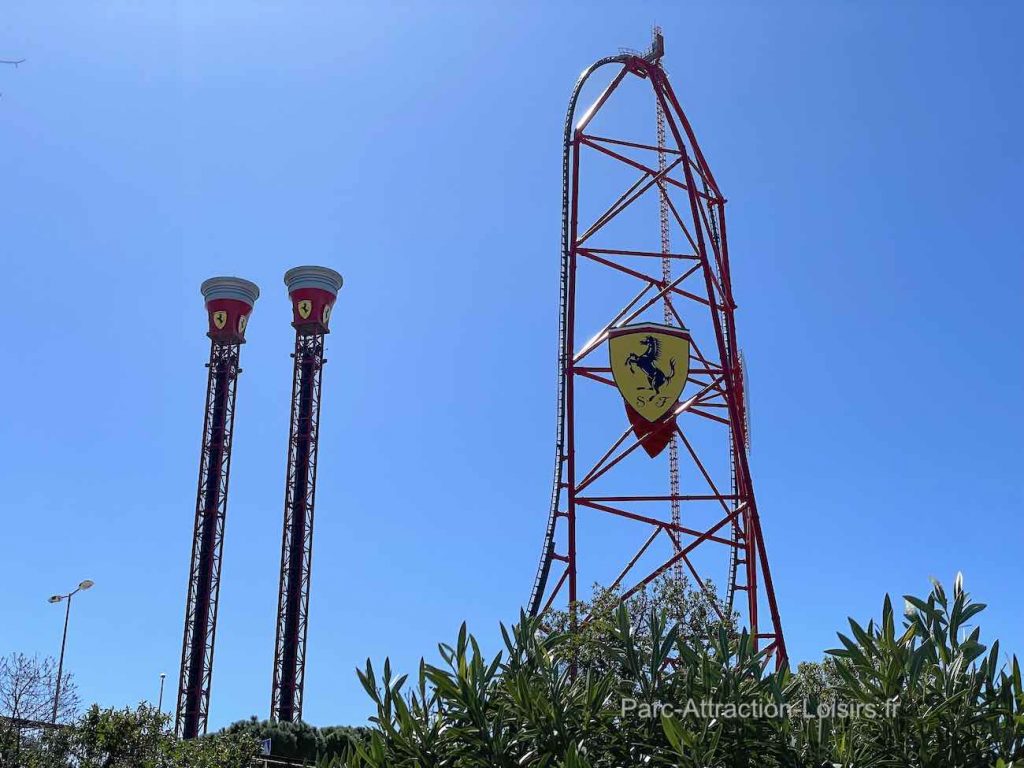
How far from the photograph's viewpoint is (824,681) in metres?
29.7

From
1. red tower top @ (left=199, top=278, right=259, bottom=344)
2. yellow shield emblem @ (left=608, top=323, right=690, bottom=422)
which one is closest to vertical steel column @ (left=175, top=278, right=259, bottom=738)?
red tower top @ (left=199, top=278, right=259, bottom=344)

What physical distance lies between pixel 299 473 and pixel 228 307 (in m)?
12.0

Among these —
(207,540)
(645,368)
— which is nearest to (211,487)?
(207,540)

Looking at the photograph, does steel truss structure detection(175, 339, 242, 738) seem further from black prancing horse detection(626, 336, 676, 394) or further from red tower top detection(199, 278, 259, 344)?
black prancing horse detection(626, 336, 676, 394)

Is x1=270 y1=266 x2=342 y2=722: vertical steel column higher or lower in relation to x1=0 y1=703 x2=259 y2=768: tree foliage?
higher

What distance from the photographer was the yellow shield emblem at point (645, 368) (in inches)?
1401

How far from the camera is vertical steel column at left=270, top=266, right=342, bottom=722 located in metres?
62.9

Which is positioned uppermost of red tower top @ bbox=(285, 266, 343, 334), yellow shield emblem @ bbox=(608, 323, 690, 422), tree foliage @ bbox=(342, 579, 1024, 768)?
red tower top @ bbox=(285, 266, 343, 334)

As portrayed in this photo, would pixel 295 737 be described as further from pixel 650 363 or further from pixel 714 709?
pixel 714 709

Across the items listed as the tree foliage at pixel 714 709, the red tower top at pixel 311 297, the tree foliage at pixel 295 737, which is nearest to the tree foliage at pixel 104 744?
the tree foliage at pixel 714 709

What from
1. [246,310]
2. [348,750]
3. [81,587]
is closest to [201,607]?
[246,310]

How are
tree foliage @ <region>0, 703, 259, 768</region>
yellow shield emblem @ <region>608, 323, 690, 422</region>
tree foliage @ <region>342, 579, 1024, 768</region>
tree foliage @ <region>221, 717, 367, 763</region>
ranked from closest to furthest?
tree foliage @ <region>342, 579, 1024, 768</region> → tree foliage @ <region>0, 703, 259, 768</region> → yellow shield emblem @ <region>608, 323, 690, 422</region> → tree foliage @ <region>221, 717, 367, 763</region>

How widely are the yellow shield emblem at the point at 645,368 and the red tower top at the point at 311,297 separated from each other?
125 ft

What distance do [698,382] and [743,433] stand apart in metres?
2.05
